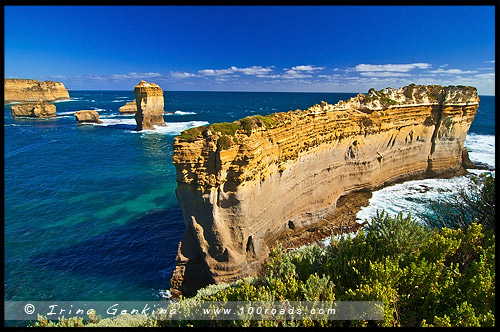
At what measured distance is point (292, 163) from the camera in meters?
24.8

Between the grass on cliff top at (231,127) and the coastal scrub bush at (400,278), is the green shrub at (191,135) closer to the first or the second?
the grass on cliff top at (231,127)

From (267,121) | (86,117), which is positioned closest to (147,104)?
(86,117)

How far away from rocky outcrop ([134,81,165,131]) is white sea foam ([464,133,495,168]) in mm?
72688

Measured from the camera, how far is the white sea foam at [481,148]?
45.4 metres

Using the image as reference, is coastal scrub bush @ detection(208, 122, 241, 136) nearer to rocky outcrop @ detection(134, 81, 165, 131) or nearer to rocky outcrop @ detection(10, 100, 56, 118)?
rocky outcrop @ detection(134, 81, 165, 131)

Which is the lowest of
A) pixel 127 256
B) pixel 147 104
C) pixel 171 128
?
pixel 127 256

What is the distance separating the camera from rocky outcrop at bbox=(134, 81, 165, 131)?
247 ft

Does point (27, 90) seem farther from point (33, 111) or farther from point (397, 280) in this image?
point (397, 280)

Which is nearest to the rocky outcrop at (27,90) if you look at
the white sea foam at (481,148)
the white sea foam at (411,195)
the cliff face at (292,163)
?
the cliff face at (292,163)

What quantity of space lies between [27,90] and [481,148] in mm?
187365

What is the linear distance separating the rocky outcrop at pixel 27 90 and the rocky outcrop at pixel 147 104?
353ft

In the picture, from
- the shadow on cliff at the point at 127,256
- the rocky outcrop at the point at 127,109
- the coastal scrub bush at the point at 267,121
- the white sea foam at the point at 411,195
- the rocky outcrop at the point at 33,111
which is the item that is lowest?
the shadow on cliff at the point at 127,256

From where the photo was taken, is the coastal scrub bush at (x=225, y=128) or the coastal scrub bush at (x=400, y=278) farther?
the coastal scrub bush at (x=225, y=128)

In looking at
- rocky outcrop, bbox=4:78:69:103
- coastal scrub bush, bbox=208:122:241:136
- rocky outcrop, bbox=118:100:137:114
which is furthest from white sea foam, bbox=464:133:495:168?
rocky outcrop, bbox=4:78:69:103
